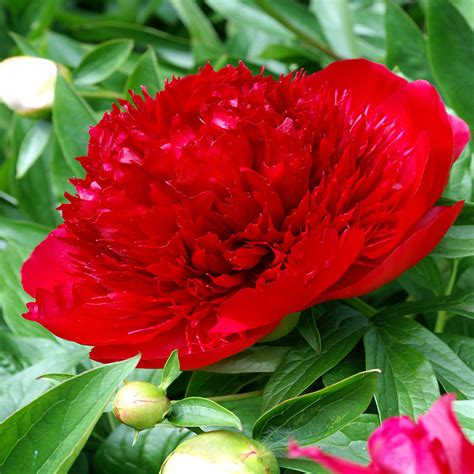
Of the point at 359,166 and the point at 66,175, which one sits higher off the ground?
the point at 359,166

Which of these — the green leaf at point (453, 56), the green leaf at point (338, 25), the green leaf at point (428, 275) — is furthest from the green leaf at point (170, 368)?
the green leaf at point (338, 25)

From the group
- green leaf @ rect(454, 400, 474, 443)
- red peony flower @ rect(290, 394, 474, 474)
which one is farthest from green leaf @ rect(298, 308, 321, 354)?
red peony flower @ rect(290, 394, 474, 474)

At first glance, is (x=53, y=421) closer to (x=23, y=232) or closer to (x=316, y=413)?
(x=316, y=413)

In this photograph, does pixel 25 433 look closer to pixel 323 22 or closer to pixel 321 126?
pixel 321 126

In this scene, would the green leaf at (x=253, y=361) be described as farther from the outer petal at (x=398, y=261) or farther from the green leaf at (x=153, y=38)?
the green leaf at (x=153, y=38)

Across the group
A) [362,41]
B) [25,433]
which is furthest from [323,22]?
[25,433]

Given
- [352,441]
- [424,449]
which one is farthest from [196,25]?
[424,449]
